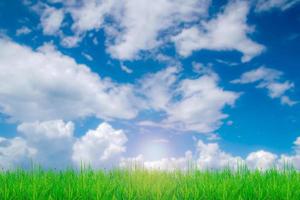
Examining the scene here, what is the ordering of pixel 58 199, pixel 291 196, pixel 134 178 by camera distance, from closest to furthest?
1. pixel 58 199
2. pixel 291 196
3. pixel 134 178

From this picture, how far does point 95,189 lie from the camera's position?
28.1 feet

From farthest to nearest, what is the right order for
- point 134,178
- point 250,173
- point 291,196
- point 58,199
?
point 250,173, point 134,178, point 291,196, point 58,199

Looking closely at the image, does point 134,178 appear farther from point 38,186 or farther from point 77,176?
point 38,186

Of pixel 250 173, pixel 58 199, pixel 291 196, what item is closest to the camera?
pixel 58 199

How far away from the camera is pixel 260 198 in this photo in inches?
348

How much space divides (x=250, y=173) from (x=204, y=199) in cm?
333

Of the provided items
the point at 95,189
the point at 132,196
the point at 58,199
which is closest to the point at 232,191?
the point at 132,196

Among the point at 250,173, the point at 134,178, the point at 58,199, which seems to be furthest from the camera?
the point at 250,173

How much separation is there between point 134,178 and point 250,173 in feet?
11.6

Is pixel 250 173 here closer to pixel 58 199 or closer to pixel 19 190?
pixel 58 199

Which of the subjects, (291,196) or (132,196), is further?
(291,196)

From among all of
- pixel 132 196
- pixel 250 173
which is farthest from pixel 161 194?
pixel 250 173

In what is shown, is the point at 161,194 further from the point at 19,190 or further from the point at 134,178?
the point at 19,190

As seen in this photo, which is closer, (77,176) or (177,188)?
(177,188)
